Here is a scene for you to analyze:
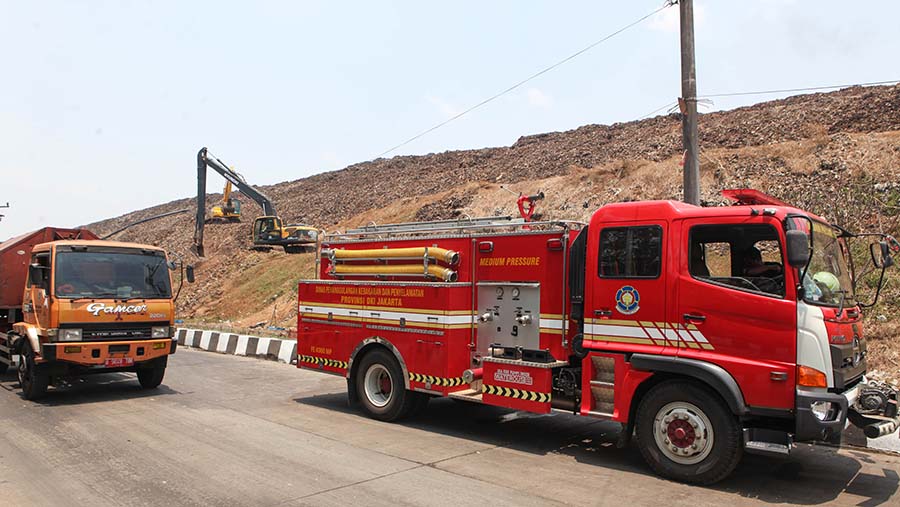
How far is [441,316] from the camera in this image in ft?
27.9

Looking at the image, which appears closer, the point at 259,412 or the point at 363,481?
the point at 363,481

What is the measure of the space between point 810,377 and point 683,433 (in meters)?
1.32

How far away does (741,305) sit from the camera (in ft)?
20.6

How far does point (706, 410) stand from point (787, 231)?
1.92m

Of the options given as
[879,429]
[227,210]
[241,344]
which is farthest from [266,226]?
[879,429]

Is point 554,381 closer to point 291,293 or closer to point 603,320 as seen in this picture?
point 603,320

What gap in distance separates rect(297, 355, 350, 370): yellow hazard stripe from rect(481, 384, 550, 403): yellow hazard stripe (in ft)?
8.74

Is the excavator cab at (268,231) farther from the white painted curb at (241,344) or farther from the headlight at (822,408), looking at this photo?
the headlight at (822,408)

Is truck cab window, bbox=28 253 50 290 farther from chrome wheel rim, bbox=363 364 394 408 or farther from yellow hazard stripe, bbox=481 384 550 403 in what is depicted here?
yellow hazard stripe, bbox=481 384 550 403

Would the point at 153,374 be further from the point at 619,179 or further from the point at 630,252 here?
the point at 619,179

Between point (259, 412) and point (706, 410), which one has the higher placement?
point (706, 410)

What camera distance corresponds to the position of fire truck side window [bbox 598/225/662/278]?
694cm

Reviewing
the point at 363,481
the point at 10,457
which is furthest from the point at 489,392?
the point at 10,457

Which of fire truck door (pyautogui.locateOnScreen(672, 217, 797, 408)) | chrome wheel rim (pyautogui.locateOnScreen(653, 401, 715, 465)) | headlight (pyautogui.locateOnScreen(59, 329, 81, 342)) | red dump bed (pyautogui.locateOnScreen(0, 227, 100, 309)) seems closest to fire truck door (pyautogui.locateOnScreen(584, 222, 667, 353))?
fire truck door (pyautogui.locateOnScreen(672, 217, 797, 408))
